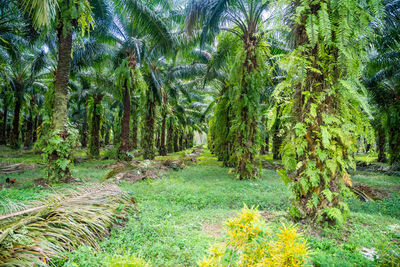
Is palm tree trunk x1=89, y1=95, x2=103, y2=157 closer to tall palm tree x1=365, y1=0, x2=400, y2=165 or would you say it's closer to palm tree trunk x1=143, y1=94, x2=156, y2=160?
palm tree trunk x1=143, y1=94, x2=156, y2=160

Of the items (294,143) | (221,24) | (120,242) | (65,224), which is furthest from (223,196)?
(221,24)

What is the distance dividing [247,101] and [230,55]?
338 centimetres

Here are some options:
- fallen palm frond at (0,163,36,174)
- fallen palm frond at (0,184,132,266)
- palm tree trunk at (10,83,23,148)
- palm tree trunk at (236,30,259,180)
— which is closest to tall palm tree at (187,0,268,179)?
palm tree trunk at (236,30,259,180)

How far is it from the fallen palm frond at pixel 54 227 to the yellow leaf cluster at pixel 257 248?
6.46 feet

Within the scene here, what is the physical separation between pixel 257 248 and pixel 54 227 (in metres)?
2.74

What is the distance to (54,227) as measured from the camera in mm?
3051

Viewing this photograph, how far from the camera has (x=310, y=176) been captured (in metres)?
3.78

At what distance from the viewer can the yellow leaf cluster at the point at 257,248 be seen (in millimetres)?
1643

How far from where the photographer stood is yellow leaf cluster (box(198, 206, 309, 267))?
64.7 inches

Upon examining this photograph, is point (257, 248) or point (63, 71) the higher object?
point (63, 71)

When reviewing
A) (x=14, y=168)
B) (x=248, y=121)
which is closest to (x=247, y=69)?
(x=248, y=121)

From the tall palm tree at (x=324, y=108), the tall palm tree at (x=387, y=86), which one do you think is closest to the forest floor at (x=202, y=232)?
the tall palm tree at (x=324, y=108)

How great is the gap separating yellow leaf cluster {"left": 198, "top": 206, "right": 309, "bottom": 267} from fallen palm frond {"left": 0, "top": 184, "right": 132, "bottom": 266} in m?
1.97

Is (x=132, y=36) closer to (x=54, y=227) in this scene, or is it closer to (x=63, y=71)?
(x=63, y=71)
